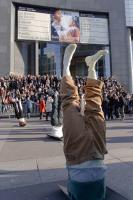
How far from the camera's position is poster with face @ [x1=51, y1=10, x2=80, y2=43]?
39438mm

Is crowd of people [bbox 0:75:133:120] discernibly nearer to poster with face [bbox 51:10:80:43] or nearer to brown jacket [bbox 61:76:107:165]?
poster with face [bbox 51:10:80:43]

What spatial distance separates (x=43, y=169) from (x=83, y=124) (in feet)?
13.7

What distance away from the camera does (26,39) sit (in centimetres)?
3869

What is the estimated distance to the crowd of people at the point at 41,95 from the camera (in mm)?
22688

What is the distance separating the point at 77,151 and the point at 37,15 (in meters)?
37.1

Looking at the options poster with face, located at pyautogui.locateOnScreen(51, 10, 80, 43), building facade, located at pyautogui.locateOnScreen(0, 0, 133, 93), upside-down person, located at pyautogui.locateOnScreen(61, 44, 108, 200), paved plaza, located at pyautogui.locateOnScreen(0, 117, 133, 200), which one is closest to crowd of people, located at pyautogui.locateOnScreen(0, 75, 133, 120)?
building facade, located at pyautogui.locateOnScreen(0, 0, 133, 93)

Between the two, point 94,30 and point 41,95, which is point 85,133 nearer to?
point 41,95

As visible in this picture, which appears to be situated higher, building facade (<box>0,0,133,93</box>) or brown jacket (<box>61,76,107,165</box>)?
building facade (<box>0,0,133,93</box>)

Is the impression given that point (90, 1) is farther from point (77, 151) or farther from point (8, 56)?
point (77, 151)

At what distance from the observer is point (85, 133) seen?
3617mm

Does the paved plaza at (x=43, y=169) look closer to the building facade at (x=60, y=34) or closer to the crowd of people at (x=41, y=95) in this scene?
the crowd of people at (x=41, y=95)

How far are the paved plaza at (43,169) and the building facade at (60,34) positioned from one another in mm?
26859

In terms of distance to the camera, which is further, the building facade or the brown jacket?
the building facade

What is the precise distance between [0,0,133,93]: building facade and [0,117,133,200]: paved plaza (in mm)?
26859
